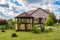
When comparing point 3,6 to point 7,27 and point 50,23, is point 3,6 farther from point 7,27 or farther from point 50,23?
point 50,23

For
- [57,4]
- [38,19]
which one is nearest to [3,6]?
[57,4]

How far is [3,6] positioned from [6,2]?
54 centimetres

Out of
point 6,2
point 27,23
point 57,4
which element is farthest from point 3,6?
point 57,4

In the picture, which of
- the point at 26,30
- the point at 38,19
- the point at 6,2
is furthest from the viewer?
the point at 38,19

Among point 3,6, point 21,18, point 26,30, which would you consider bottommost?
point 26,30

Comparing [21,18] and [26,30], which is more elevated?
[21,18]

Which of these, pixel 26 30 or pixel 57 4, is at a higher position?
pixel 57 4

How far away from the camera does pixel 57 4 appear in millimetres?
18141

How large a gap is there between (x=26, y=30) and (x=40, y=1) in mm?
3683

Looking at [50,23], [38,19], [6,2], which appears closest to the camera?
[6,2]

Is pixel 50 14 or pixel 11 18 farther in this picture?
pixel 50 14

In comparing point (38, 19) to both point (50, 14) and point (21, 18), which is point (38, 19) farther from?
point (21, 18)

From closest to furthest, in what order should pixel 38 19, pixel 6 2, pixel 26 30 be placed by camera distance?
pixel 26 30
pixel 6 2
pixel 38 19

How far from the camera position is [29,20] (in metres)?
16.3
